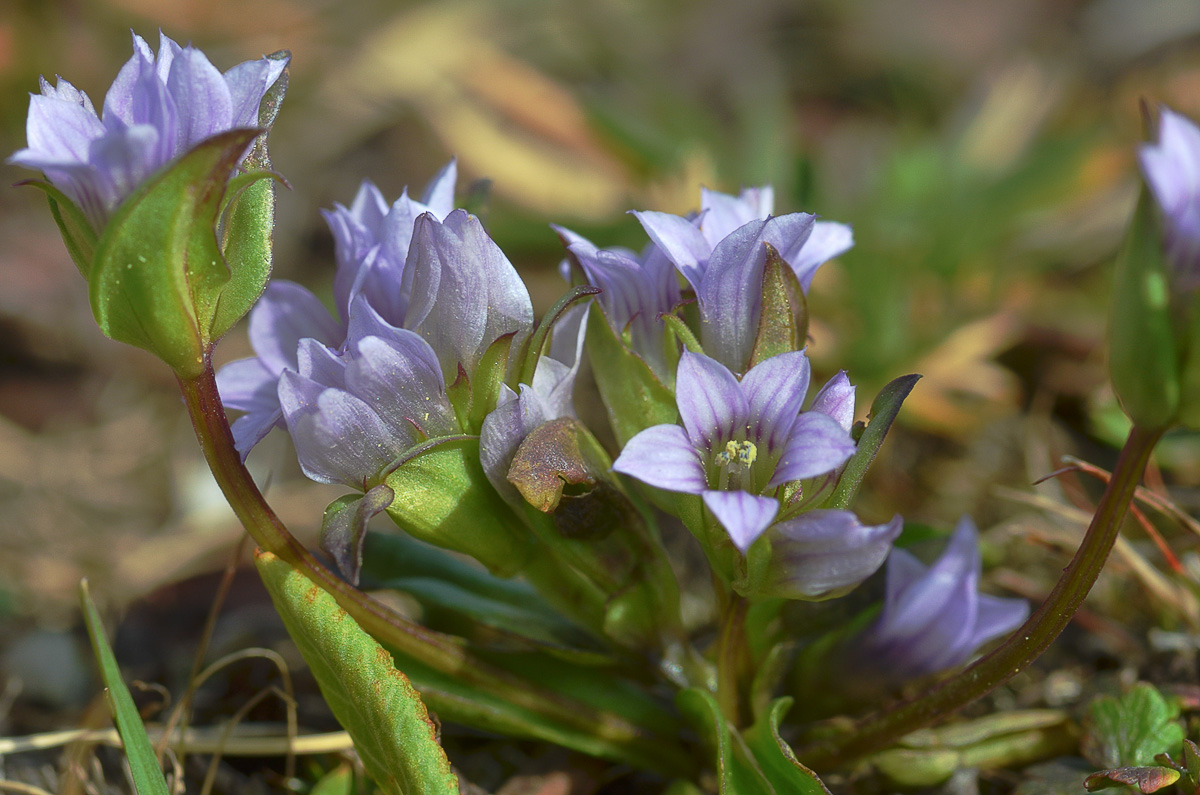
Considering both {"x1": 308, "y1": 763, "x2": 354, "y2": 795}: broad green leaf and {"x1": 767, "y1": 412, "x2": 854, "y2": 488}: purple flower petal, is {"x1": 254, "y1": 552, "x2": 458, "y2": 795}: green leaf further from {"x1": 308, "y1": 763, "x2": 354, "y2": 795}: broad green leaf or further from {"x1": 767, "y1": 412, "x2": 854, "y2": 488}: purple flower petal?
{"x1": 767, "y1": 412, "x2": 854, "y2": 488}: purple flower petal

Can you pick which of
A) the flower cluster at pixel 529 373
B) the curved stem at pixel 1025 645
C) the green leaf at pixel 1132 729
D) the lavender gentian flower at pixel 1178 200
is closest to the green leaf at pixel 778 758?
the curved stem at pixel 1025 645

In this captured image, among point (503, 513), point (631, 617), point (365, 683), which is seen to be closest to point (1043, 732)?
point (631, 617)

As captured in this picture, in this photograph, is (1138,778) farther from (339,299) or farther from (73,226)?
(73,226)

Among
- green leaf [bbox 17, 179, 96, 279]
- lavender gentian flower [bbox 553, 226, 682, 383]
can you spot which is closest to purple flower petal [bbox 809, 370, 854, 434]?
lavender gentian flower [bbox 553, 226, 682, 383]

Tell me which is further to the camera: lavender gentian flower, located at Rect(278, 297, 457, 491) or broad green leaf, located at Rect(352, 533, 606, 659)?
broad green leaf, located at Rect(352, 533, 606, 659)

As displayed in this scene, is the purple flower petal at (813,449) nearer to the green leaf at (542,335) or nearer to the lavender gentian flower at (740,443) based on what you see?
the lavender gentian flower at (740,443)

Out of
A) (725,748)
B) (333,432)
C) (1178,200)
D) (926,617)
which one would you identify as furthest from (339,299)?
(1178,200)
